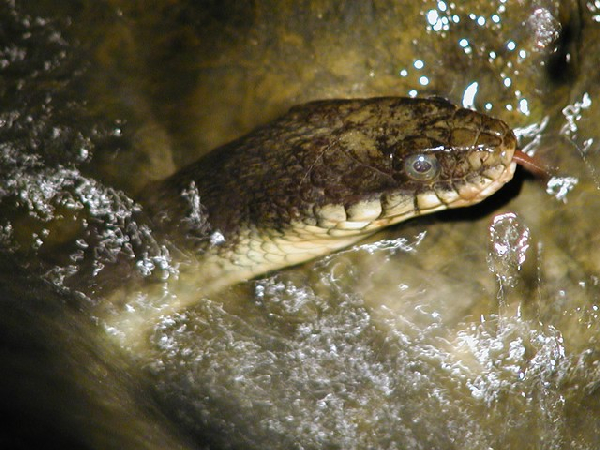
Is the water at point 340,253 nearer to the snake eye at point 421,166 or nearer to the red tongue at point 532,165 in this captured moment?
the red tongue at point 532,165

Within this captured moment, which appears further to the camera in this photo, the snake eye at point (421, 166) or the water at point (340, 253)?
the water at point (340, 253)

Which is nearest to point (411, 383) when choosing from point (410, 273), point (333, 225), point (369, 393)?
point (369, 393)

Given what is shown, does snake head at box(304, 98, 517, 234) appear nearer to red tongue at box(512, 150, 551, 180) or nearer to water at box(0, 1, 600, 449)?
red tongue at box(512, 150, 551, 180)

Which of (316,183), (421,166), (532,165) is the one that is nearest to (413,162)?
(421,166)

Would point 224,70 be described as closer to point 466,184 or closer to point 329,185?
point 329,185

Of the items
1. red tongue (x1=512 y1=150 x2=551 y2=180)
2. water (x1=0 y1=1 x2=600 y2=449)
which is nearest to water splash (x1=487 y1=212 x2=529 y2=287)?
water (x1=0 y1=1 x2=600 y2=449)

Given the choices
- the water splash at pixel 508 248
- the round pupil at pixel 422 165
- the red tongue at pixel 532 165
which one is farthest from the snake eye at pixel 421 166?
the water splash at pixel 508 248
